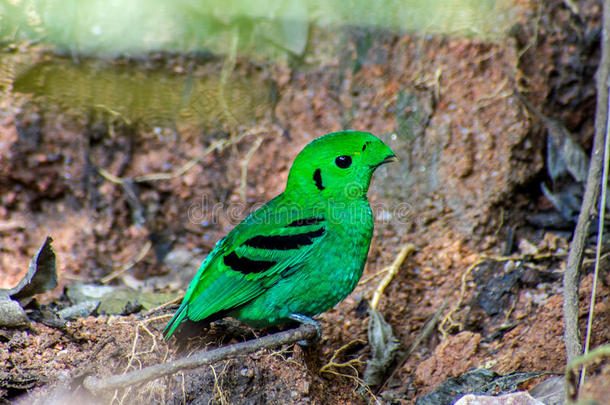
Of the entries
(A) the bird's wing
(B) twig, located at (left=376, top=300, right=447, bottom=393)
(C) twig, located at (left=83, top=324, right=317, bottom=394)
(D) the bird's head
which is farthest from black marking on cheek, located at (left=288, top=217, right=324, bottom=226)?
(B) twig, located at (left=376, top=300, right=447, bottom=393)

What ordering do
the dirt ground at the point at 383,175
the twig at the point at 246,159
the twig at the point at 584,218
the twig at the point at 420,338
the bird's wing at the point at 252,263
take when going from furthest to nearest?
the twig at the point at 246,159 < the dirt ground at the point at 383,175 < the twig at the point at 420,338 < the bird's wing at the point at 252,263 < the twig at the point at 584,218

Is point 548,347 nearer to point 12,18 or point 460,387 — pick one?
point 460,387

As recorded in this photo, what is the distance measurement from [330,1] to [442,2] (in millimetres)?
801

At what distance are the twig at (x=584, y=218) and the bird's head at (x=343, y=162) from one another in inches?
42.6

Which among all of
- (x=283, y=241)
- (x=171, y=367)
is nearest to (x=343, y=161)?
(x=283, y=241)

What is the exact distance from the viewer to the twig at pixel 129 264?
464 cm

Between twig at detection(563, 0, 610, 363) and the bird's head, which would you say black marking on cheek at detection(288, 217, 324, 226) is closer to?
the bird's head

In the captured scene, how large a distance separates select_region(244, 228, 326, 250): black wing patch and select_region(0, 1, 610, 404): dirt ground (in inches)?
30.9

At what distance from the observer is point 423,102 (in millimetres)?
4547

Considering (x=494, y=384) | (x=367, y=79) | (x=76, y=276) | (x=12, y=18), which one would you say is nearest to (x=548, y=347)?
(x=494, y=384)

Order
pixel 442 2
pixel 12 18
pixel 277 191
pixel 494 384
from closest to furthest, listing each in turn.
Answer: pixel 494 384, pixel 12 18, pixel 442 2, pixel 277 191

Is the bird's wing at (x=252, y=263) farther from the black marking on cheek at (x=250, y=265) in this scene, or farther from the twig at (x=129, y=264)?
the twig at (x=129, y=264)

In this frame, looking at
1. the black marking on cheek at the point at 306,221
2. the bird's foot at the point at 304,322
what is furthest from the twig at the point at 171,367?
the black marking on cheek at the point at 306,221

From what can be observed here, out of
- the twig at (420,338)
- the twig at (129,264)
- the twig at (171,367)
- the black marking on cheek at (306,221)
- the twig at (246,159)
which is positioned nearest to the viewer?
the twig at (171,367)
